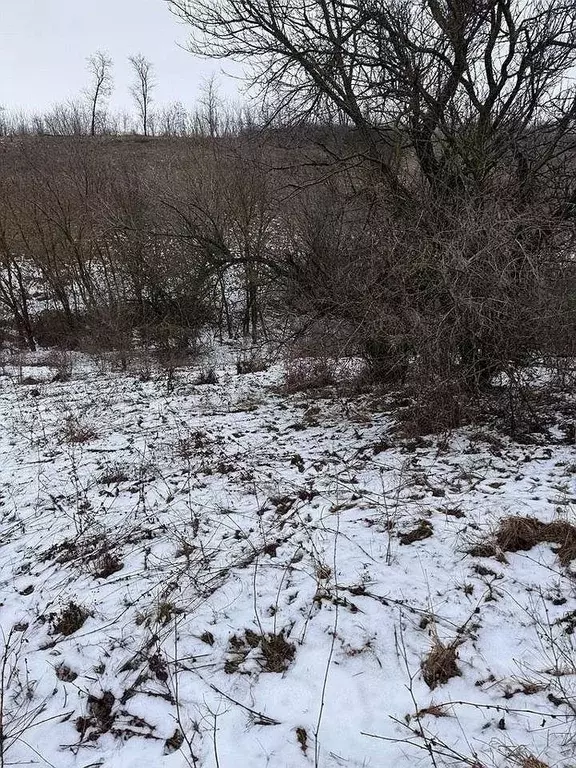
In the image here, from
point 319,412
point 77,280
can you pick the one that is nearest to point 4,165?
point 77,280

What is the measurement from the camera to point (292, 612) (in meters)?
2.79

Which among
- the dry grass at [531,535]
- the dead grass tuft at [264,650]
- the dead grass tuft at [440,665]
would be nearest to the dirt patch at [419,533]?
the dry grass at [531,535]

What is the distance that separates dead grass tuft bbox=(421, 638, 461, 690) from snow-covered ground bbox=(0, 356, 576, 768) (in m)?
0.02

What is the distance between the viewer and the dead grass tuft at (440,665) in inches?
88.5

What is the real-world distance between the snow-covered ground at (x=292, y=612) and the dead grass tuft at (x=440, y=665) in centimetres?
2

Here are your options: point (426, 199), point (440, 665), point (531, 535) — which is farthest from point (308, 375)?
point (440, 665)

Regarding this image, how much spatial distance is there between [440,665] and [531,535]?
125 centimetres

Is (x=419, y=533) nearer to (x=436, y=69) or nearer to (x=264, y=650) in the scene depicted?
(x=264, y=650)

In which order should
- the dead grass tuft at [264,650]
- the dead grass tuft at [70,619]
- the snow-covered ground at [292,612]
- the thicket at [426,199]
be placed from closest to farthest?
the snow-covered ground at [292,612] < the dead grass tuft at [264,650] < the dead grass tuft at [70,619] < the thicket at [426,199]

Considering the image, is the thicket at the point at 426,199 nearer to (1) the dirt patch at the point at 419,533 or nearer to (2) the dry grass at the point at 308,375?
(2) the dry grass at the point at 308,375

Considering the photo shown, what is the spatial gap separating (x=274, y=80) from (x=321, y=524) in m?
6.89

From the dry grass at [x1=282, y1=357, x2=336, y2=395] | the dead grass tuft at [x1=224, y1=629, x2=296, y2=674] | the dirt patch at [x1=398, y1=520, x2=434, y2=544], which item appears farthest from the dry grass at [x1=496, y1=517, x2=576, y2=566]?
the dry grass at [x1=282, y1=357, x2=336, y2=395]

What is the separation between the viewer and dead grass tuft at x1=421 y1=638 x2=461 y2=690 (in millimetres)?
2248

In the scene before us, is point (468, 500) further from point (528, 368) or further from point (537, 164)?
point (537, 164)
